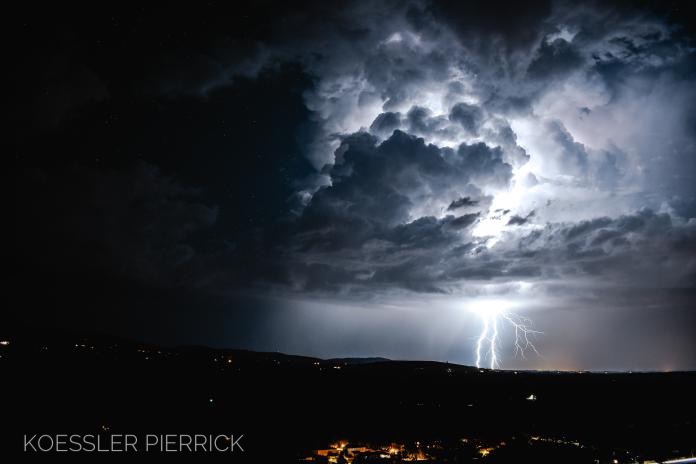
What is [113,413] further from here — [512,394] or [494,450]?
[512,394]

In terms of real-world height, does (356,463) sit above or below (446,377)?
above

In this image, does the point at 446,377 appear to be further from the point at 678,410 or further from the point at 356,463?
the point at 356,463

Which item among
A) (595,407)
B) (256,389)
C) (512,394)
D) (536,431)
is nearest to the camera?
(536,431)

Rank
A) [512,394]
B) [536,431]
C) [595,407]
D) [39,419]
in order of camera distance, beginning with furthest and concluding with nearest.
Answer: [512,394]
[595,407]
[536,431]
[39,419]

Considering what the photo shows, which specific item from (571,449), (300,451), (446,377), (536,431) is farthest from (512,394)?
(300,451)

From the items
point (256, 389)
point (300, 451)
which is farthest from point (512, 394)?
point (300, 451)

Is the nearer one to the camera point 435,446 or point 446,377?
point 435,446

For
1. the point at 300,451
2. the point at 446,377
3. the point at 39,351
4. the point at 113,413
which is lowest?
the point at 446,377
